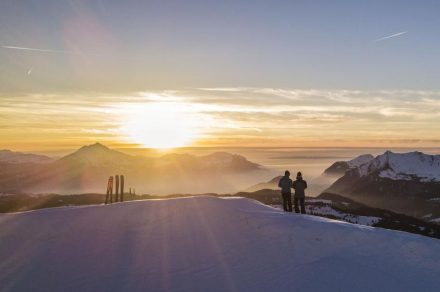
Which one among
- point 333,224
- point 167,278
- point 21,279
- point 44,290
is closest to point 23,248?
point 21,279

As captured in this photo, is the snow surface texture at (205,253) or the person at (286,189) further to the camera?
the person at (286,189)

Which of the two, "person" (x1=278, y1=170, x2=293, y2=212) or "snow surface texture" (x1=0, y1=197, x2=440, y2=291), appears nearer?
"snow surface texture" (x1=0, y1=197, x2=440, y2=291)

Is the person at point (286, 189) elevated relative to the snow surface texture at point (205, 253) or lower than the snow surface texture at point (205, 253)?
elevated

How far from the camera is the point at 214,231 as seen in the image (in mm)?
16359

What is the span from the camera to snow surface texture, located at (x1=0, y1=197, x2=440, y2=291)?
12.5 m

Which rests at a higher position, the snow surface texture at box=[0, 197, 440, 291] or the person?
the person

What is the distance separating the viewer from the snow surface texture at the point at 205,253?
12469 mm

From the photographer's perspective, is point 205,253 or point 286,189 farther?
point 286,189

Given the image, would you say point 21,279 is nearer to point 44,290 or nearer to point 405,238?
point 44,290

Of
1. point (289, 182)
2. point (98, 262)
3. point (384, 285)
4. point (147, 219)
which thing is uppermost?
point (289, 182)

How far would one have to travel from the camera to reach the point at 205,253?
566 inches

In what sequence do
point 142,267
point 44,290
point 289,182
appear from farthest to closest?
point 289,182
point 142,267
point 44,290

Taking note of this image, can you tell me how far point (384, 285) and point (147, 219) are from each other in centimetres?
920

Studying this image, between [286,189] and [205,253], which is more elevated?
[286,189]
